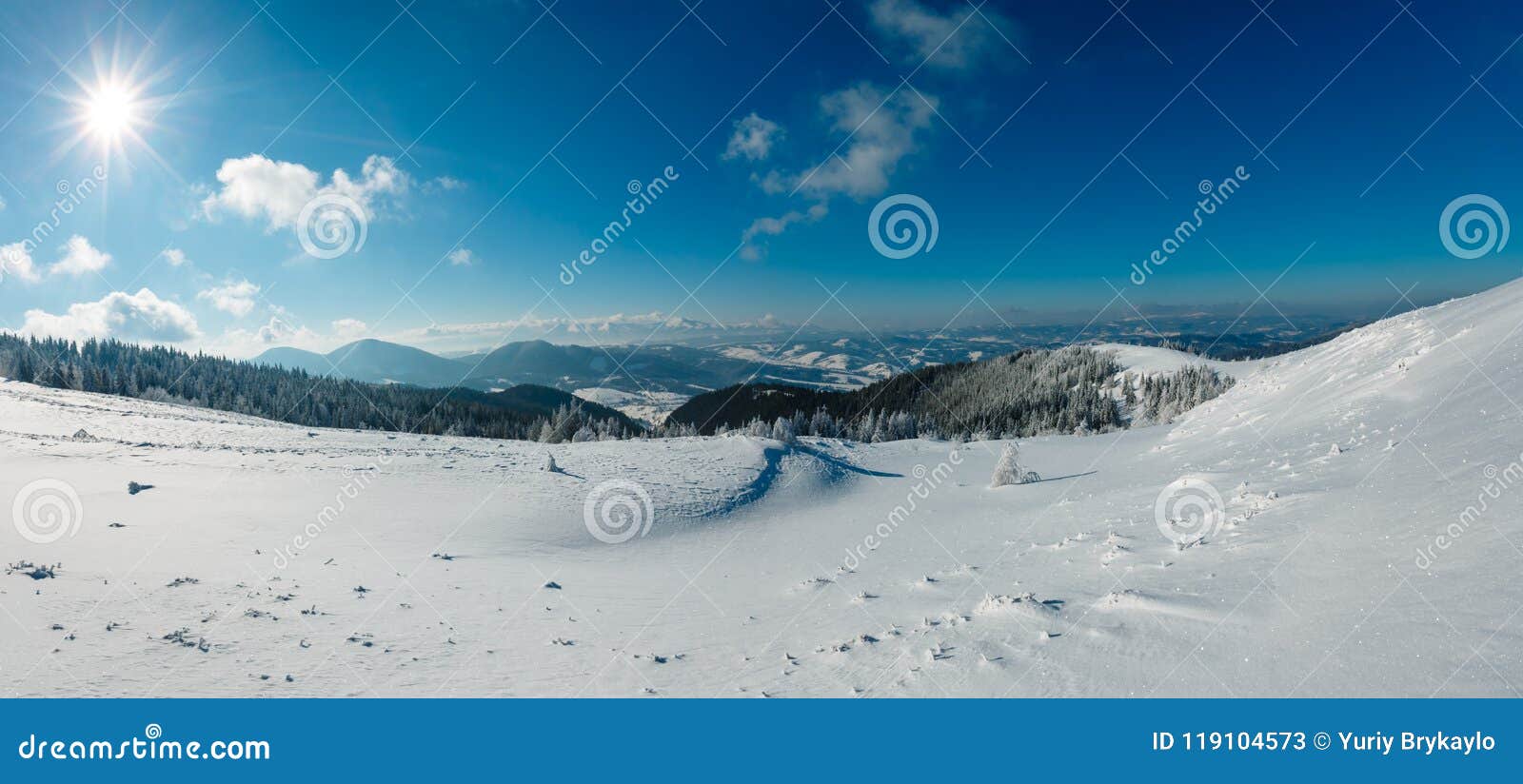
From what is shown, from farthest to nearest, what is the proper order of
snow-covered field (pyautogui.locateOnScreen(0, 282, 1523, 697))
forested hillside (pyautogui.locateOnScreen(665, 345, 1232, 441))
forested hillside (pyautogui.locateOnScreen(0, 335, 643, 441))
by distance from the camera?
forested hillside (pyautogui.locateOnScreen(0, 335, 643, 441)), forested hillside (pyautogui.locateOnScreen(665, 345, 1232, 441)), snow-covered field (pyautogui.locateOnScreen(0, 282, 1523, 697))

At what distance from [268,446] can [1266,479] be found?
120 ft

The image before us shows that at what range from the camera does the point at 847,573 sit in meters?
14.6

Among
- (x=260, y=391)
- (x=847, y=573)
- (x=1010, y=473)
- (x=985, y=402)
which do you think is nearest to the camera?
(x=847, y=573)

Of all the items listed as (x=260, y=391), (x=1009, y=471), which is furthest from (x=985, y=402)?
(x=260, y=391)

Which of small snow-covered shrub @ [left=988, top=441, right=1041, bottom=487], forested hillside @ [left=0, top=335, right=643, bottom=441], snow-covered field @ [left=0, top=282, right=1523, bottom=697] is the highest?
forested hillside @ [left=0, top=335, right=643, bottom=441]

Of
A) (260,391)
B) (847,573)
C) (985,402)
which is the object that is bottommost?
(847,573)

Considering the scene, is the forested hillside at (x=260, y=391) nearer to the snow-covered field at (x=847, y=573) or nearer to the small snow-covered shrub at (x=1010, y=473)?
the snow-covered field at (x=847, y=573)

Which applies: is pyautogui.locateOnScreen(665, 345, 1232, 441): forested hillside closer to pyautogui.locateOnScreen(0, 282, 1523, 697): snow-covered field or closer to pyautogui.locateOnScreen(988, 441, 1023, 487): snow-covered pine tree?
pyautogui.locateOnScreen(988, 441, 1023, 487): snow-covered pine tree

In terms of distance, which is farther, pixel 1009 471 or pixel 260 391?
pixel 260 391

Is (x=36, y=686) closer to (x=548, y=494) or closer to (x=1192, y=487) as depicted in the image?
(x=548, y=494)

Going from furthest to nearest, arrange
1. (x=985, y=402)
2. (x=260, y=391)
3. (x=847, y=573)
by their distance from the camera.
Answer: (x=985, y=402)
(x=260, y=391)
(x=847, y=573)

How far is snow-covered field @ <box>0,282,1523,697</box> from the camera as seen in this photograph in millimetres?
6289

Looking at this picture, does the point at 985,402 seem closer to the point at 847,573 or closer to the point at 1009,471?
the point at 1009,471

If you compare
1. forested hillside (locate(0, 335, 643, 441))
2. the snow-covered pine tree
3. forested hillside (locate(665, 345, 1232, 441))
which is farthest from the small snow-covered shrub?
forested hillside (locate(0, 335, 643, 441))
